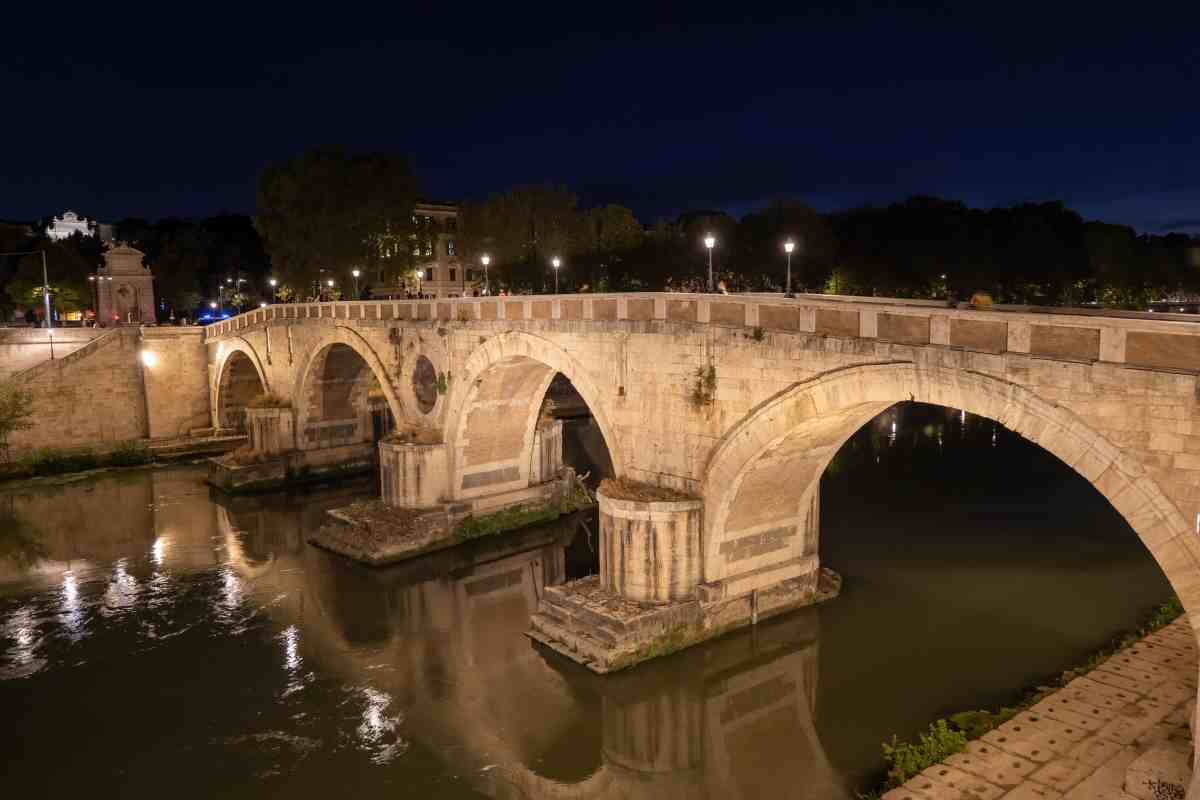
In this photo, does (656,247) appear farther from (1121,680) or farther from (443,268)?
(1121,680)

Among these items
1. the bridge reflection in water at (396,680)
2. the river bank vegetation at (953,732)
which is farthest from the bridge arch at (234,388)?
the river bank vegetation at (953,732)

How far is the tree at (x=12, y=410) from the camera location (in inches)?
1167

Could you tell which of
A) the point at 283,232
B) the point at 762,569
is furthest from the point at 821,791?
the point at 283,232

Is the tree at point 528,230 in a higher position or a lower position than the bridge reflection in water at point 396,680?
higher

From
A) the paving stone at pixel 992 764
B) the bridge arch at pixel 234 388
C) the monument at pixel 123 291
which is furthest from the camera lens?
the monument at pixel 123 291

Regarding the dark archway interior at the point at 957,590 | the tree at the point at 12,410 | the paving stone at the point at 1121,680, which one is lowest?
the dark archway interior at the point at 957,590

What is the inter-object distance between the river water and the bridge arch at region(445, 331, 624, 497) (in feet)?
6.25

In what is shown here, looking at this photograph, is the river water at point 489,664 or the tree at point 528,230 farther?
the tree at point 528,230

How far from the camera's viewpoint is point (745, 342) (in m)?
13.2

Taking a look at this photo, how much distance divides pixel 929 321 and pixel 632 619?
6643 mm

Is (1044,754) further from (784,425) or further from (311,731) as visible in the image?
(311,731)

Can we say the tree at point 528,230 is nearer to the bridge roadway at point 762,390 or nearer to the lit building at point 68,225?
the bridge roadway at point 762,390

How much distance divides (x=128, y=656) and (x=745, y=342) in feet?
40.9

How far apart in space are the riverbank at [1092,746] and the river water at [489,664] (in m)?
1.44
